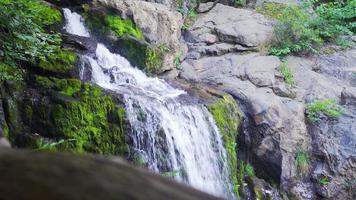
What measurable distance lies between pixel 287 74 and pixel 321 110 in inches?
62.0

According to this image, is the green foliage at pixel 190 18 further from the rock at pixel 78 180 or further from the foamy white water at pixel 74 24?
the rock at pixel 78 180

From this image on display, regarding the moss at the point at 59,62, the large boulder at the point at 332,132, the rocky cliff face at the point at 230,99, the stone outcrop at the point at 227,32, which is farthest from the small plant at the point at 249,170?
the moss at the point at 59,62

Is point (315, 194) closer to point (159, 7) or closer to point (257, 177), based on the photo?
point (257, 177)

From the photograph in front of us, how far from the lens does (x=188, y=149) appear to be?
8297mm

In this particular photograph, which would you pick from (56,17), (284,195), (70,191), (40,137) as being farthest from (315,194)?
(70,191)

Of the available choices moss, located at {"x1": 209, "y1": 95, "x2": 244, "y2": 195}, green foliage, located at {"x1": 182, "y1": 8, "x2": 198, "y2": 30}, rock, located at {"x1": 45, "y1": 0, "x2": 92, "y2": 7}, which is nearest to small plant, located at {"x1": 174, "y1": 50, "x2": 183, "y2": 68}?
green foliage, located at {"x1": 182, "y1": 8, "x2": 198, "y2": 30}

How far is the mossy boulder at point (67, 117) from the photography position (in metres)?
6.70

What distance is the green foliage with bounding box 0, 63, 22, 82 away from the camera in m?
6.23

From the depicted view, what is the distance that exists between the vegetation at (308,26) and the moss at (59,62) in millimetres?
6901

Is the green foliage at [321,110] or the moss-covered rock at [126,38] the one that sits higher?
the moss-covered rock at [126,38]

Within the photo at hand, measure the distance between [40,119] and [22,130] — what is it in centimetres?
33

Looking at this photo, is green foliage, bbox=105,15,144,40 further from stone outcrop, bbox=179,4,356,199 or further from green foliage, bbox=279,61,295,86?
green foliage, bbox=279,61,295,86

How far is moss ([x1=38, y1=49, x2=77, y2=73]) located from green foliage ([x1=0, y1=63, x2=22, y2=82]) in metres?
0.84

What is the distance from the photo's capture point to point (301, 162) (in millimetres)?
10430
